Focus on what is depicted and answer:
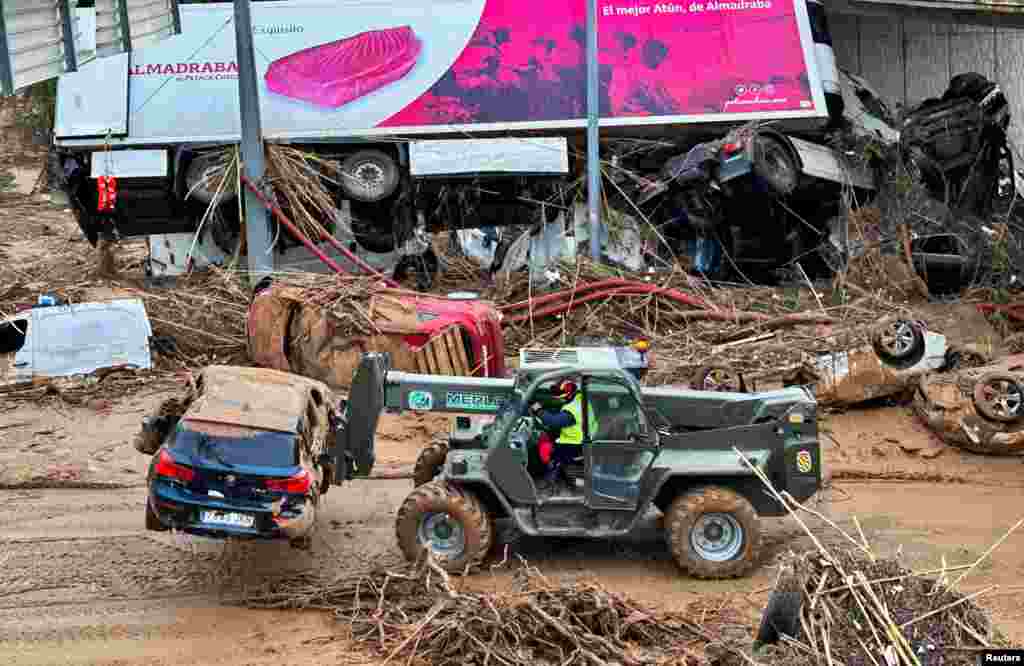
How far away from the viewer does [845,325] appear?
17.9 metres

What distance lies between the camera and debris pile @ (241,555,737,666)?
9.91m

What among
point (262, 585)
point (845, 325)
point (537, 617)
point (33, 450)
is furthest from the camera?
point (845, 325)

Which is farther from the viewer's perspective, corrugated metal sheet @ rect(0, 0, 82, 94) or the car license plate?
corrugated metal sheet @ rect(0, 0, 82, 94)

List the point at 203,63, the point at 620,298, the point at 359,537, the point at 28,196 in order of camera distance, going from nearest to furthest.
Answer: the point at 359,537 → the point at 620,298 → the point at 203,63 → the point at 28,196

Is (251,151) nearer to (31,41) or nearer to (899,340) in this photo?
(31,41)

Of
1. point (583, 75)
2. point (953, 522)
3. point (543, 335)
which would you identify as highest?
point (583, 75)

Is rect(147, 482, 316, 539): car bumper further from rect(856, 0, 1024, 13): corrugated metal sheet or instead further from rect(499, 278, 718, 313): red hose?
rect(856, 0, 1024, 13): corrugated metal sheet

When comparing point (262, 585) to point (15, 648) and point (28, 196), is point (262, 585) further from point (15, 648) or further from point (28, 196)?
point (28, 196)

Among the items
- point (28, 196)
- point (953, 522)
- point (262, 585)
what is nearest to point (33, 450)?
point (262, 585)

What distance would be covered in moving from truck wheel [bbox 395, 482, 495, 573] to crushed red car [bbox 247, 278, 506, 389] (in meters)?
5.30

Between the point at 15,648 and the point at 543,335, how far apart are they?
9.59 meters

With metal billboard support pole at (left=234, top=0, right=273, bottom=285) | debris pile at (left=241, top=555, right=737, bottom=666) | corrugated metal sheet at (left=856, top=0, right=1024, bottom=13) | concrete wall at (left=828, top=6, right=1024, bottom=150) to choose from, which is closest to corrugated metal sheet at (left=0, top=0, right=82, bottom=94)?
debris pile at (left=241, top=555, right=737, bottom=666)

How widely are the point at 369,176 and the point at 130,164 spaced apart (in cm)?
346

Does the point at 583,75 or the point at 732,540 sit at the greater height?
the point at 583,75
